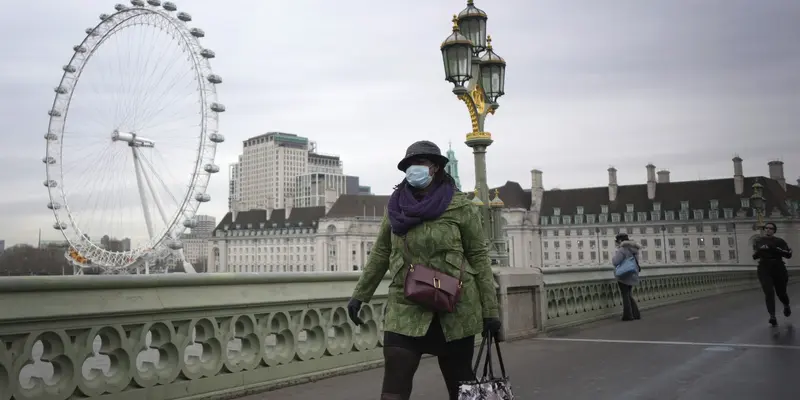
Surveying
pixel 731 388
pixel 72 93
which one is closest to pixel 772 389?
pixel 731 388

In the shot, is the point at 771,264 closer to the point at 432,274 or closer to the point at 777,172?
the point at 432,274

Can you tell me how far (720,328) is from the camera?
11.6m

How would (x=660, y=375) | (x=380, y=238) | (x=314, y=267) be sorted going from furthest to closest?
(x=314, y=267) < (x=660, y=375) < (x=380, y=238)

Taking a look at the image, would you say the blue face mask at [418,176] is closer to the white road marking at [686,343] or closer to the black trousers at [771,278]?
the white road marking at [686,343]

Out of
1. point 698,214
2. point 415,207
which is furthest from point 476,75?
point 698,214

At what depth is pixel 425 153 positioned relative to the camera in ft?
13.6

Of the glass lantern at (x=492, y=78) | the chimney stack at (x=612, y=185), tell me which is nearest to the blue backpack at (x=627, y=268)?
the glass lantern at (x=492, y=78)

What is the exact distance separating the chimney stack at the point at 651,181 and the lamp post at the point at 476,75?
109 meters

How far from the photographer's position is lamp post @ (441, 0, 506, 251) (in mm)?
11383

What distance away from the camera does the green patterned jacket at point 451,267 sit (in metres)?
3.89

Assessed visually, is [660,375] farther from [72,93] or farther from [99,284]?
[72,93]

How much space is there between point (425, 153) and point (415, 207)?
1.28 feet

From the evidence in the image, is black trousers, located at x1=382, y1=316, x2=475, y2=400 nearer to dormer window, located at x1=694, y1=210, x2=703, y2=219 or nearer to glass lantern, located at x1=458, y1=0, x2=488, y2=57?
glass lantern, located at x1=458, y1=0, x2=488, y2=57

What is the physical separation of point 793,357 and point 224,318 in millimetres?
6923
